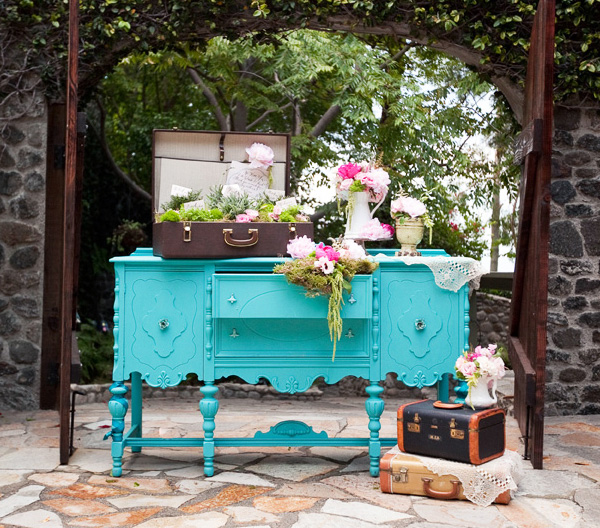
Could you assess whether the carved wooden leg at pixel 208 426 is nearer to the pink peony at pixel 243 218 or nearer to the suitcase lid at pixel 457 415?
the pink peony at pixel 243 218

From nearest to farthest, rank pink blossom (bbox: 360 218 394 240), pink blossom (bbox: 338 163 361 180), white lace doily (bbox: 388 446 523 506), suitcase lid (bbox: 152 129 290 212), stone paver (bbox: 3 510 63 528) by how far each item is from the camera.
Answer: stone paver (bbox: 3 510 63 528)
white lace doily (bbox: 388 446 523 506)
pink blossom (bbox: 360 218 394 240)
pink blossom (bbox: 338 163 361 180)
suitcase lid (bbox: 152 129 290 212)

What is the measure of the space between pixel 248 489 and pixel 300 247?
117 cm

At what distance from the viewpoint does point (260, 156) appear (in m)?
4.23

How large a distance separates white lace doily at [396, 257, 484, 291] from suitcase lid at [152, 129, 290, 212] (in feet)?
3.52

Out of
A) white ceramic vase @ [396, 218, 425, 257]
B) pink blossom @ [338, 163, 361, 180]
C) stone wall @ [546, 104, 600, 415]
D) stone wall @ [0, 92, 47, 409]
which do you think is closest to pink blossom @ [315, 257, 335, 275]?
white ceramic vase @ [396, 218, 425, 257]

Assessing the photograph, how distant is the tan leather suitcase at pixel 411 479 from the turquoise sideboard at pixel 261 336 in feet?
0.96

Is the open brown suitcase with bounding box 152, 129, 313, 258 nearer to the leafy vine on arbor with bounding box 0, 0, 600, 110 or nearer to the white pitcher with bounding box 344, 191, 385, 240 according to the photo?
the white pitcher with bounding box 344, 191, 385, 240

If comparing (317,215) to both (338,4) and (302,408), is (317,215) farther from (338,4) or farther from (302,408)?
(338,4)

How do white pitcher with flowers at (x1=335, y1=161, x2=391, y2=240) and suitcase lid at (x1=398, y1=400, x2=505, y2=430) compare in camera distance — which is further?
white pitcher with flowers at (x1=335, y1=161, x2=391, y2=240)

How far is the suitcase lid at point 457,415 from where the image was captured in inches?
133

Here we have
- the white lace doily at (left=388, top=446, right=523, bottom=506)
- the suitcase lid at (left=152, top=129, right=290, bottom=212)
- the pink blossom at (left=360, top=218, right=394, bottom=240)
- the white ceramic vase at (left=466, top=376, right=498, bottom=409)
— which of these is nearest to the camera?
the white lace doily at (left=388, top=446, right=523, bottom=506)

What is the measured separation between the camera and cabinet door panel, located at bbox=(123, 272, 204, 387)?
12.2ft

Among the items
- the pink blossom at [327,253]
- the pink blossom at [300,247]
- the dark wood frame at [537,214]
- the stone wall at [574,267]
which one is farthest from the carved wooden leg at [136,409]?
the stone wall at [574,267]

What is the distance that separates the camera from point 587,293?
545 centimetres
